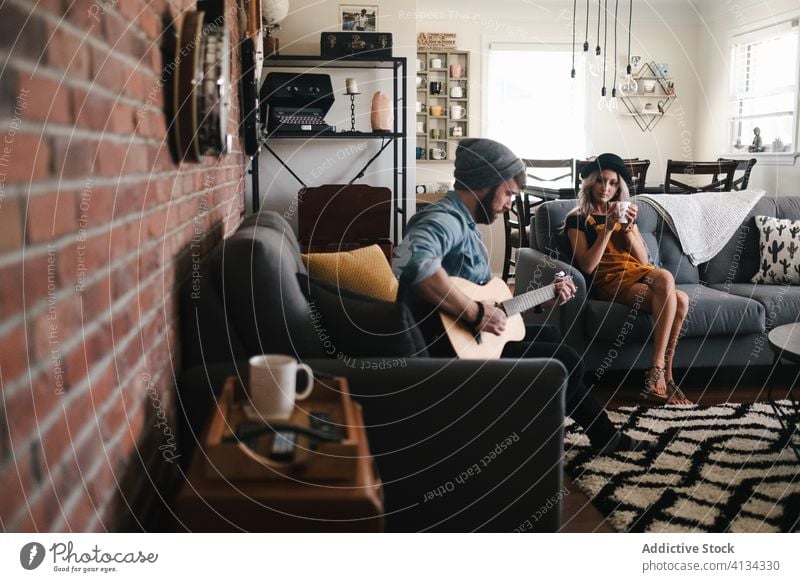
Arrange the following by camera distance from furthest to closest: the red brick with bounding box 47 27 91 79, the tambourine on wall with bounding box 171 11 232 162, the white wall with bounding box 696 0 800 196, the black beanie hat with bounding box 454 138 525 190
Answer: the white wall with bounding box 696 0 800 196 → the black beanie hat with bounding box 454 138 525 190 → the tambourine on wall with bounding box 171 11 232 162 → the red brick with bounding box 47 27 91 79

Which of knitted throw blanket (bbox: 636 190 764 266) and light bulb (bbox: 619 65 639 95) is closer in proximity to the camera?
knitted throw blanket (bbox: 636 190 764 266)

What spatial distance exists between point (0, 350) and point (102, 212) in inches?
11.4

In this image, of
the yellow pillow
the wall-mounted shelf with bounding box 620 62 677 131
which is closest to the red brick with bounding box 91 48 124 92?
the yellow pillow

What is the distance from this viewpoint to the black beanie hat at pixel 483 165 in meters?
1.68

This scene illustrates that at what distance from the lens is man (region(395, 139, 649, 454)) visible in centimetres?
155

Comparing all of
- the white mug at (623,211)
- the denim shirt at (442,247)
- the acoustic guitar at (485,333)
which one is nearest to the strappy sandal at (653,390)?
the white mug at (623,211)

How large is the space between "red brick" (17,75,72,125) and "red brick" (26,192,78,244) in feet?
0.24

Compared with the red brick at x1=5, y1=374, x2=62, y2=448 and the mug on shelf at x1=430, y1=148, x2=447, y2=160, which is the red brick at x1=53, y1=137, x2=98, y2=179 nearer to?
the red brick at x1=5, y1=374, x2=62, y2=448

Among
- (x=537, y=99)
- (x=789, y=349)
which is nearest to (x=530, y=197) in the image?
(x=537, y=99)

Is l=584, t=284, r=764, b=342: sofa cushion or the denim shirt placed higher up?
the denim shirt

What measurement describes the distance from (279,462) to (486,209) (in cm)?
90

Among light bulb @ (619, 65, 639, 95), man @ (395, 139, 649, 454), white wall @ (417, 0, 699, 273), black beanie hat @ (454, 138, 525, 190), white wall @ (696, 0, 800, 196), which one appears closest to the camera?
man @ (395, 139, 649, 454)

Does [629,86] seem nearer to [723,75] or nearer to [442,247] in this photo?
[723,75]
